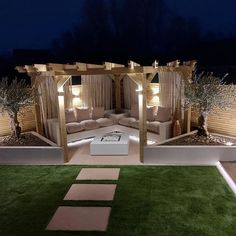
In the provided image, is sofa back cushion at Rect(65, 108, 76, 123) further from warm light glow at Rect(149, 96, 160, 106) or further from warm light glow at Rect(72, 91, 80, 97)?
warm light glow at Rect(149, 96, 160, 106)

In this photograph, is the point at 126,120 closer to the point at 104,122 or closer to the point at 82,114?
the point at 104,122

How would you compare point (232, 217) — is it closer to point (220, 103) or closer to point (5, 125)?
point (220, 103)

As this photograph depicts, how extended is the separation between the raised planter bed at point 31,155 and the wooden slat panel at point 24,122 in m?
1.67

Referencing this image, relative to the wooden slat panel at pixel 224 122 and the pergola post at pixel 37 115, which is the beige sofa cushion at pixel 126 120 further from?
the pergola post at pixel 37 115

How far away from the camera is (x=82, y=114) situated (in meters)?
11.1

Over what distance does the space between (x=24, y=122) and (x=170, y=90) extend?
5489 mm

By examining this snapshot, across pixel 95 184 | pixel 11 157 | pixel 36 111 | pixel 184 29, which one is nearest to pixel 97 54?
pixel 184 29

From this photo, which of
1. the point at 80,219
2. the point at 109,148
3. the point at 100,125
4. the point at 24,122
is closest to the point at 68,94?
the point at 100,125

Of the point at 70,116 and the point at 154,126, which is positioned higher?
the point at 70,116

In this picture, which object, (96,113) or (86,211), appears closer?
(86,211)

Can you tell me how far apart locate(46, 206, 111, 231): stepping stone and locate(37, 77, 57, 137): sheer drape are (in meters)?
4.98

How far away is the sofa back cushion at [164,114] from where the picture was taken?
9.97 m

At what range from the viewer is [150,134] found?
9.68 metres

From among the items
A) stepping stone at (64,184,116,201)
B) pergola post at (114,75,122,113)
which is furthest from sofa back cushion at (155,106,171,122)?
stepping stone at (64,184,116,201)
